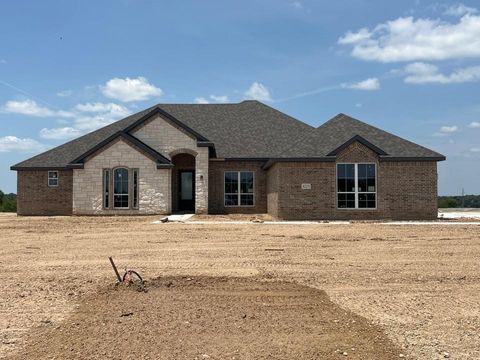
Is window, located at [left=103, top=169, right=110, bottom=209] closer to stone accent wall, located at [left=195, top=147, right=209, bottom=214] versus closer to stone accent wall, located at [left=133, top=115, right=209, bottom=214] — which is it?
stone accent wall, located at [left=133, top=115, right=209, bottom=214]

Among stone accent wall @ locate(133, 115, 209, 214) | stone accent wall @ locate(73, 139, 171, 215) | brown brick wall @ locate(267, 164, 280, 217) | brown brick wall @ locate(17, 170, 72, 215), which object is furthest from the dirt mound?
brown brick wall @ locate(17, 170, 72, 215)

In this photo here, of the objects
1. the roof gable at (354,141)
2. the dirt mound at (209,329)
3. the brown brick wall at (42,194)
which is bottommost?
the dirt mound at (209,329)

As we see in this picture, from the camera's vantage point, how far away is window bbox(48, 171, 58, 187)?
99.7 ft

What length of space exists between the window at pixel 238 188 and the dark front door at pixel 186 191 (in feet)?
9.57

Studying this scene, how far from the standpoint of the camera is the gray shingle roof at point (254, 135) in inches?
989

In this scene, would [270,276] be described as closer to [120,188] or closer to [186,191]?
[120,188]

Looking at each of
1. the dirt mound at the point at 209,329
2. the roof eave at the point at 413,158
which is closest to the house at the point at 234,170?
the roof eave at the point at 413,158

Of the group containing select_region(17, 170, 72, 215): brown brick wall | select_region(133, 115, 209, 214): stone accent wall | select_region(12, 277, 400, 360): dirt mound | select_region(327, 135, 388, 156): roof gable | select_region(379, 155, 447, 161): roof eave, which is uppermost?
select_region(133, 115, 209, 214): stone accent wall

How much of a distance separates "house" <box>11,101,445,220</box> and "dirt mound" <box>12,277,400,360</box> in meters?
16.1

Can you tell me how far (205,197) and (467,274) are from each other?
65.6 feet

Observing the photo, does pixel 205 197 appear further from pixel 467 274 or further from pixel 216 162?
pixel 467 274

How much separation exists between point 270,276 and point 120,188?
19983 millimetres

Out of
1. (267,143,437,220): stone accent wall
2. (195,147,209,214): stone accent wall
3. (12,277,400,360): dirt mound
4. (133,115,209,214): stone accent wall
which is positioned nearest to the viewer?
(12,277,400,360): dirt mound

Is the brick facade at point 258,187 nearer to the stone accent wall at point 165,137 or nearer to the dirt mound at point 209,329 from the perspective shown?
the stone accent wall at point 165,137
